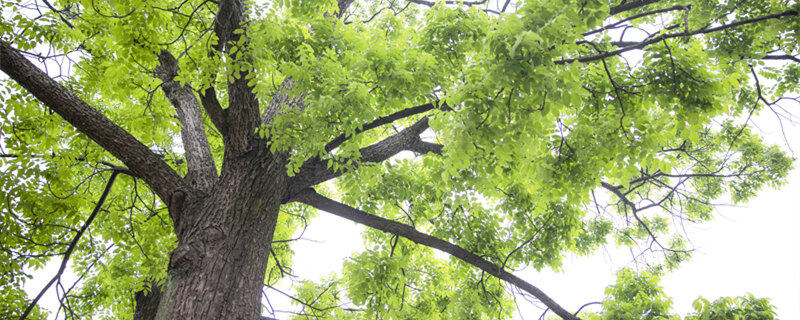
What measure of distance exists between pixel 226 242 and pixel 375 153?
1751 mm

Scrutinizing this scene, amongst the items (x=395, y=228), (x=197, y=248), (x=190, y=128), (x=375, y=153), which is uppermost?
(x=190, y=128)

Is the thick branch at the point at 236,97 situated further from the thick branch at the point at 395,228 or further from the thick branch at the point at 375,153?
the thick branch at the point at 395,228

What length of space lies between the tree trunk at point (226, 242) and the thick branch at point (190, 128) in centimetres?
31

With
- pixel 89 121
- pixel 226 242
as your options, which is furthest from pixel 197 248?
pixel 89 121

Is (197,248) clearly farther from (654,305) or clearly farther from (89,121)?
(654,305)

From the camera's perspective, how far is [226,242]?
3.30m

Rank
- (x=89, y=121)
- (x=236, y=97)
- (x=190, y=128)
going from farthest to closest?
(x=190, y=128) → (x=236, y=97) → (x=89, y=121)

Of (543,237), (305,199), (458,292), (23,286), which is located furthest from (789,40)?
(23,286)

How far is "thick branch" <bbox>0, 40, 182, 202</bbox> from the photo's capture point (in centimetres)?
327

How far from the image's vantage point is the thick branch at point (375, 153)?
403 centimetres

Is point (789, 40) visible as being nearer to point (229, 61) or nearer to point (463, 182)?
point (463, 182)

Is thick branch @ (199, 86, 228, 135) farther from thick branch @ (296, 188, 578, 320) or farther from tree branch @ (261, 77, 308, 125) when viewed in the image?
thick branch @ (296, 188, 578, 320)

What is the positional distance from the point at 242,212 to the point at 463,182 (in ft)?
7.52

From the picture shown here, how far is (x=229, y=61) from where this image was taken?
130 inches
